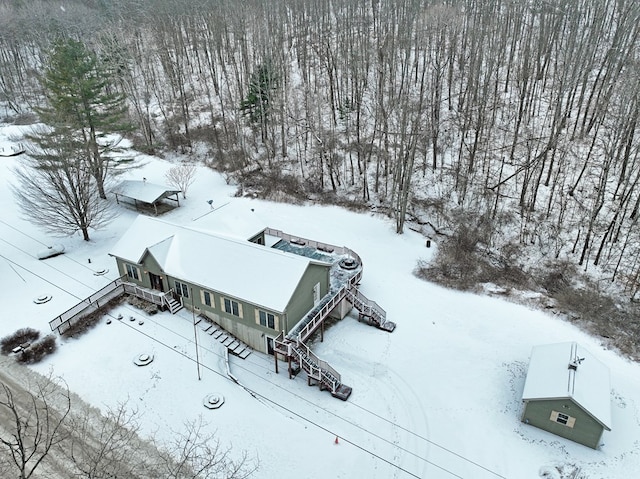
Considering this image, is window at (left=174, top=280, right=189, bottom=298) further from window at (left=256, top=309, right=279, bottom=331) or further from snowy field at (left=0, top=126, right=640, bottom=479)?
window at (left=256, top=309, right=279, bottom=331)

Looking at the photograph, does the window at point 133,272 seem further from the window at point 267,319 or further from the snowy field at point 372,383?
the window at point 267,319

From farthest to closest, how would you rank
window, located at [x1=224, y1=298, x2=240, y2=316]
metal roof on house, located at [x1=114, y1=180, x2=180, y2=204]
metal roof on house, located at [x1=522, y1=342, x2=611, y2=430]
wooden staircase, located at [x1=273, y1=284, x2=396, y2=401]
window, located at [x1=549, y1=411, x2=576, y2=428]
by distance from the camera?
metal roof on house, located at [x1=114, y1=180, x2=180, y2=204] < window, located at [x1=224, y1=298, x2=240, y2=316] < wooden staircase, located at [x1=273, y1=284, x2=396, y2=401] < window, located at [x1=549, y1=411, x2=576, y2=428] < metal roof on house, located at [x1=522, y1=342, x2=611, y2=430]

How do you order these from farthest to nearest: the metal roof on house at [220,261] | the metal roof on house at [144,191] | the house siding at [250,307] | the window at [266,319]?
the metal roof on house at [144,191]
the metal roof on house at [220,261]
the house siding at [250,307]
the window at [266,319]

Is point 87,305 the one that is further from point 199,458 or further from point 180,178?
point 180,178

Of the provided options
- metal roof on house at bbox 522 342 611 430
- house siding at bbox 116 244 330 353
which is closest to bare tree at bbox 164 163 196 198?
house siding at bbox 116 244 330 353

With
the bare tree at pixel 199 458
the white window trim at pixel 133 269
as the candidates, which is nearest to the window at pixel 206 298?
the white window trim at pixel 133 269

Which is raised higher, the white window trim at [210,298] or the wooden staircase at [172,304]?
the white window trim at [210,298]

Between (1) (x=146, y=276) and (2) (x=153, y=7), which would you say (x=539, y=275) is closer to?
(1) (x=146, y=276)
